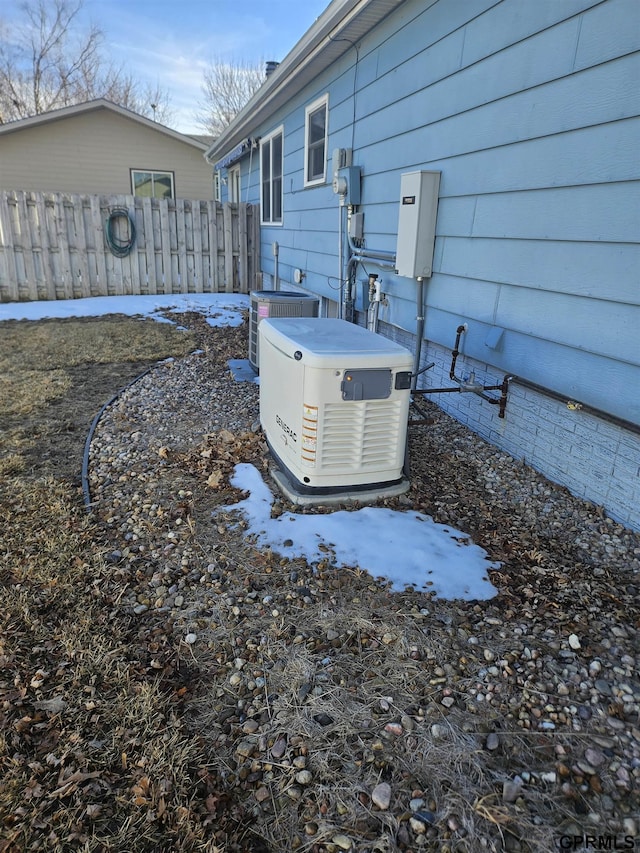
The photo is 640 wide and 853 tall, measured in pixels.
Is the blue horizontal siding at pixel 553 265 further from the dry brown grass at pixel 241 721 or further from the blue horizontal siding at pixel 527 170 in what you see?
the dry brown grass at pixel 241 721

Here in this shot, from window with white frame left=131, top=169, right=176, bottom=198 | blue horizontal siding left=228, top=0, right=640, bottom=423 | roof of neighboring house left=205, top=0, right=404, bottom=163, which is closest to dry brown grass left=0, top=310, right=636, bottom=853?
blue horizontal siding left=228, top=0, right=640, bottom=423

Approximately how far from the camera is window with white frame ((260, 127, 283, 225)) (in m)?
8.83

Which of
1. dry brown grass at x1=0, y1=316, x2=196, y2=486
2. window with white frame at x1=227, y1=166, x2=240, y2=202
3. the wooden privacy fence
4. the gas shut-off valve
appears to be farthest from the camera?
window with white frame at x1=227, y1=166, x2=240, y2=202

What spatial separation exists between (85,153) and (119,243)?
6.04 metres

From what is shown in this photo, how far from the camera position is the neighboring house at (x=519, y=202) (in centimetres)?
256

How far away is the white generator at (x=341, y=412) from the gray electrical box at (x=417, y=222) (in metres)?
1.36

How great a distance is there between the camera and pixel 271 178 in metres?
9.26

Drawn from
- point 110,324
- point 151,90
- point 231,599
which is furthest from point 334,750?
point 151,90

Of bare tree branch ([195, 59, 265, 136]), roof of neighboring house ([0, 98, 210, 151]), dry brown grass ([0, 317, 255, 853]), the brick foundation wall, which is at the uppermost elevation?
bare tree branch ([195, 59, 265, 136])

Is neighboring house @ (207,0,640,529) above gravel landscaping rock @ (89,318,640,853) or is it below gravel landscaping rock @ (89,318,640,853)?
above

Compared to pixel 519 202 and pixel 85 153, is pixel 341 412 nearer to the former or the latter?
pixel 519 202

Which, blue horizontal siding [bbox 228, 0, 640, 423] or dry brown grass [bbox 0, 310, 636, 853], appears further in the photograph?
blue horizontal siding [bbox 228, 0, 640, 423]

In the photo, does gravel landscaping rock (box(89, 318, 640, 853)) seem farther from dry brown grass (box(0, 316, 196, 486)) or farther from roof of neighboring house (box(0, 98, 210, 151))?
roof of neighboring house (box(0, 98, 210, 151))

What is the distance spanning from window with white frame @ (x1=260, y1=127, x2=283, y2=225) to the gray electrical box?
17.0 feet
